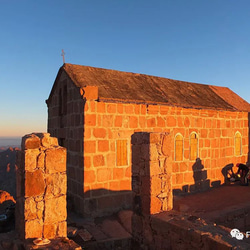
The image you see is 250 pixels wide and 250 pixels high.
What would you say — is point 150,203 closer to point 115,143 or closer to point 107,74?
point 115,143

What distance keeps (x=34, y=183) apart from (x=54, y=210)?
0.76 m

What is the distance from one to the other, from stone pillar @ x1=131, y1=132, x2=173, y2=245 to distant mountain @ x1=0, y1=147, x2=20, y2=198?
28.6 meters

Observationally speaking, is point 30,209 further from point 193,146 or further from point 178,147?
point 193,146

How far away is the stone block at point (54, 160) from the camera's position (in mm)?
5543

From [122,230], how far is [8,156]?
51.9 meters

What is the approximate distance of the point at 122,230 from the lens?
25.7 ft

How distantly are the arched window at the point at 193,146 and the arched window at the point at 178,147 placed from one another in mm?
695

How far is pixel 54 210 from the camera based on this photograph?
5594 millimetres

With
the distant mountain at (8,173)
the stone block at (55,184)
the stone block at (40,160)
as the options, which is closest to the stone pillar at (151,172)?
the stone block at (55,184)

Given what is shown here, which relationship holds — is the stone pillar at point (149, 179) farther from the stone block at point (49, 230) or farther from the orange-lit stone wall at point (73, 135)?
the orange-lit stone wall at point (73, 135)

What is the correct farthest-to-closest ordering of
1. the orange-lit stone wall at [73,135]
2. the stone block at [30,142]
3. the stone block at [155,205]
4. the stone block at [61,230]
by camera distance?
the orange-lit stone wall at [73,135], the stone block at [155,205], the stone block at [61,230], the stone block at [30,142]

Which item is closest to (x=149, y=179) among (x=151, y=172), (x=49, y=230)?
(x=151, y=172)

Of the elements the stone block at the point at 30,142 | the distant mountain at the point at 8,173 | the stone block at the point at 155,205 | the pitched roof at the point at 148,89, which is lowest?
the distant mountain at the point at 8,173

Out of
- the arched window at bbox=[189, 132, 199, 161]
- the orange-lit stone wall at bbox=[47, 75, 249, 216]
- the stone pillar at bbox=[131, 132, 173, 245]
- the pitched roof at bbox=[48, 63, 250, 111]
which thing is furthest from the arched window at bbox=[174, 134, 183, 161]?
the stone pillar at bbox=[131, 132, 173, 245]
